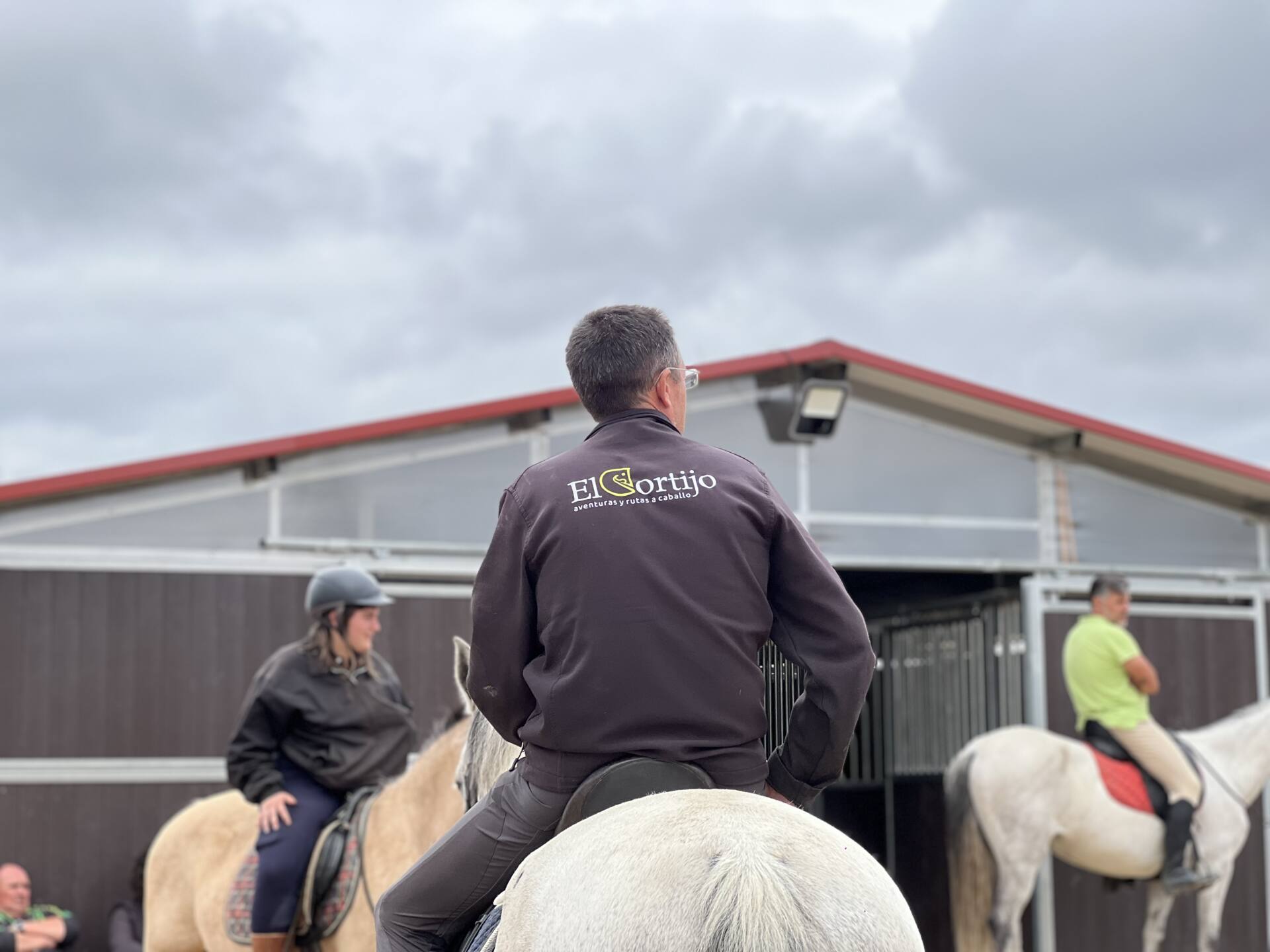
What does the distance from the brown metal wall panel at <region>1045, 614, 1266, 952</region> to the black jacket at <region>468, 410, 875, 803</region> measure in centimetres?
797

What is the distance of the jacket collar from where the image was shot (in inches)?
99.8

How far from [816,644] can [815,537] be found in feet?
23.9

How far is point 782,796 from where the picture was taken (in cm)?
256

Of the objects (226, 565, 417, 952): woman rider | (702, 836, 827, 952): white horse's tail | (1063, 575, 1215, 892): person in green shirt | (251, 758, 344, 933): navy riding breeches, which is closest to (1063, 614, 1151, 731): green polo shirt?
(1063, 575, 1215, 892): person in green shirt

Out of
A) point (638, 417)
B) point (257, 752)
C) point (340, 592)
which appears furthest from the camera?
point (340, 592)

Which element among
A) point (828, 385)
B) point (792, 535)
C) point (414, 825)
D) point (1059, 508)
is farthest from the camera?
point (1059, 508)

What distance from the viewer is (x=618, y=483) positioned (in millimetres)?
2410

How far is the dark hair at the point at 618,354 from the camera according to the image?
2.54 metres

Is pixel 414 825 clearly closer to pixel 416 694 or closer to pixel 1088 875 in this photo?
pixel 416 694

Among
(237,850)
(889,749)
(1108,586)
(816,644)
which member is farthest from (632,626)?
(889,749)

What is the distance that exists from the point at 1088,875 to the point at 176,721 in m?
6.25

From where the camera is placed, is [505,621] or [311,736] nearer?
[505,621]

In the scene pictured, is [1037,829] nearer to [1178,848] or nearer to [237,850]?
[1178,848]

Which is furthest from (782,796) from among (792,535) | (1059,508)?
(1059,508)
